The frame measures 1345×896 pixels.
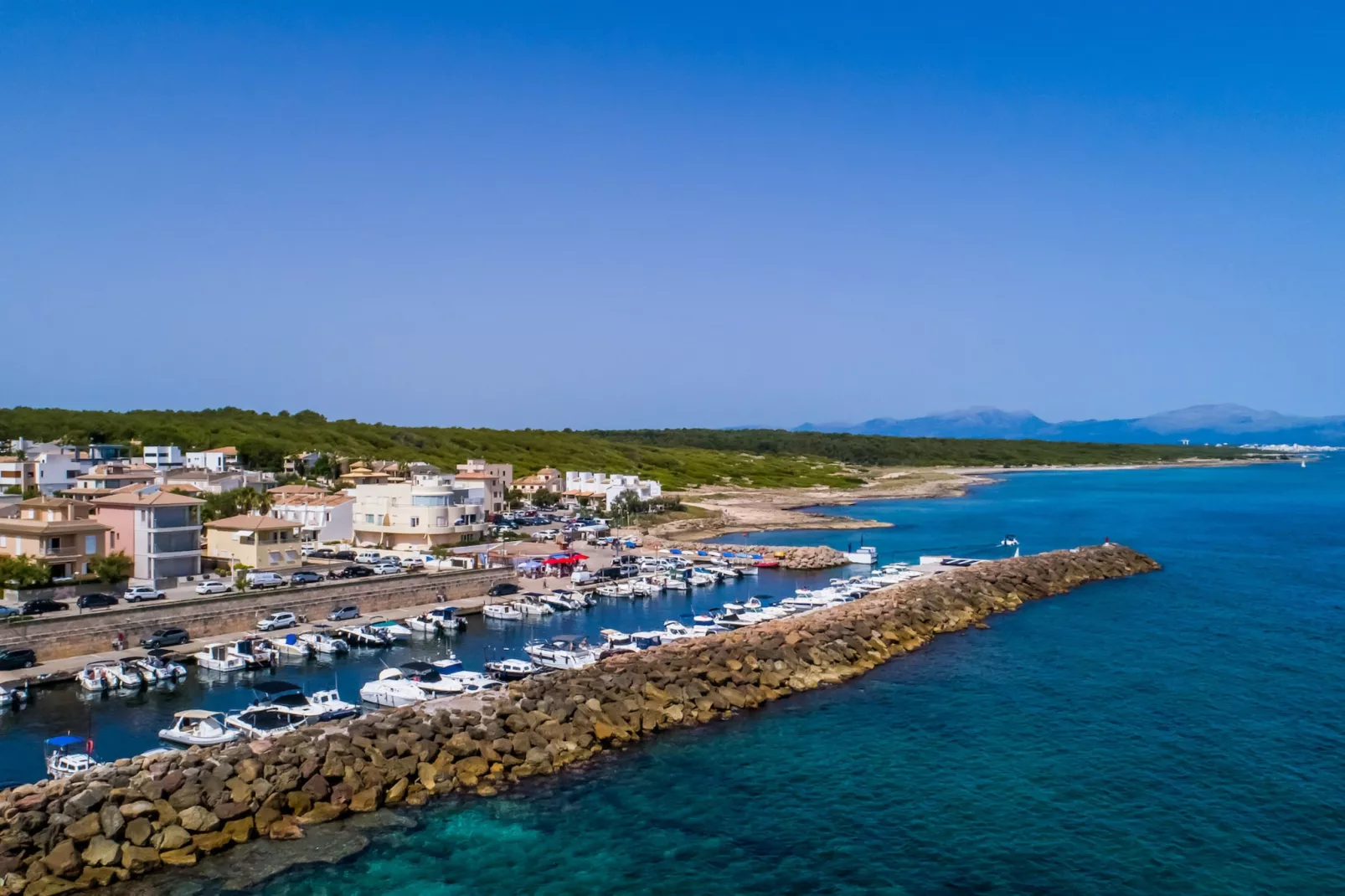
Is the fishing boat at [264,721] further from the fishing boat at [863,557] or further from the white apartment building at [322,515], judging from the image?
the fishing boat at [863,557]

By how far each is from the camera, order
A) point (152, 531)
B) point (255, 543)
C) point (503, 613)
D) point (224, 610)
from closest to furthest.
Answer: point (224, 610)
point (152, 531)
point (503, 613)
point (255, 543)

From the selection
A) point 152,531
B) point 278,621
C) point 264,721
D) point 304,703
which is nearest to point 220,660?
point 278,621

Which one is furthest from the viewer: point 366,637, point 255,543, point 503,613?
point 255,543

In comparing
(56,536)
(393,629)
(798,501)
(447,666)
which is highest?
(56,536)

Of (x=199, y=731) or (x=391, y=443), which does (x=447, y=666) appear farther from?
(x=391, y=443)

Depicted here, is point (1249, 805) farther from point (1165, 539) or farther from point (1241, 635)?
point (1165, 539)

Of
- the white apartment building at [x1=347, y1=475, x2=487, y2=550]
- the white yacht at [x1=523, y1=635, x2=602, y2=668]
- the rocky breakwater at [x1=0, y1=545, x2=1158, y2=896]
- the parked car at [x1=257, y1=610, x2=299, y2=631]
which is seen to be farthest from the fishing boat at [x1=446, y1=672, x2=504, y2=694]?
the white apartment building at [x1=347, y1=475, x2=487, y2=550]

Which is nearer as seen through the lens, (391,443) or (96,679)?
(96,679)
